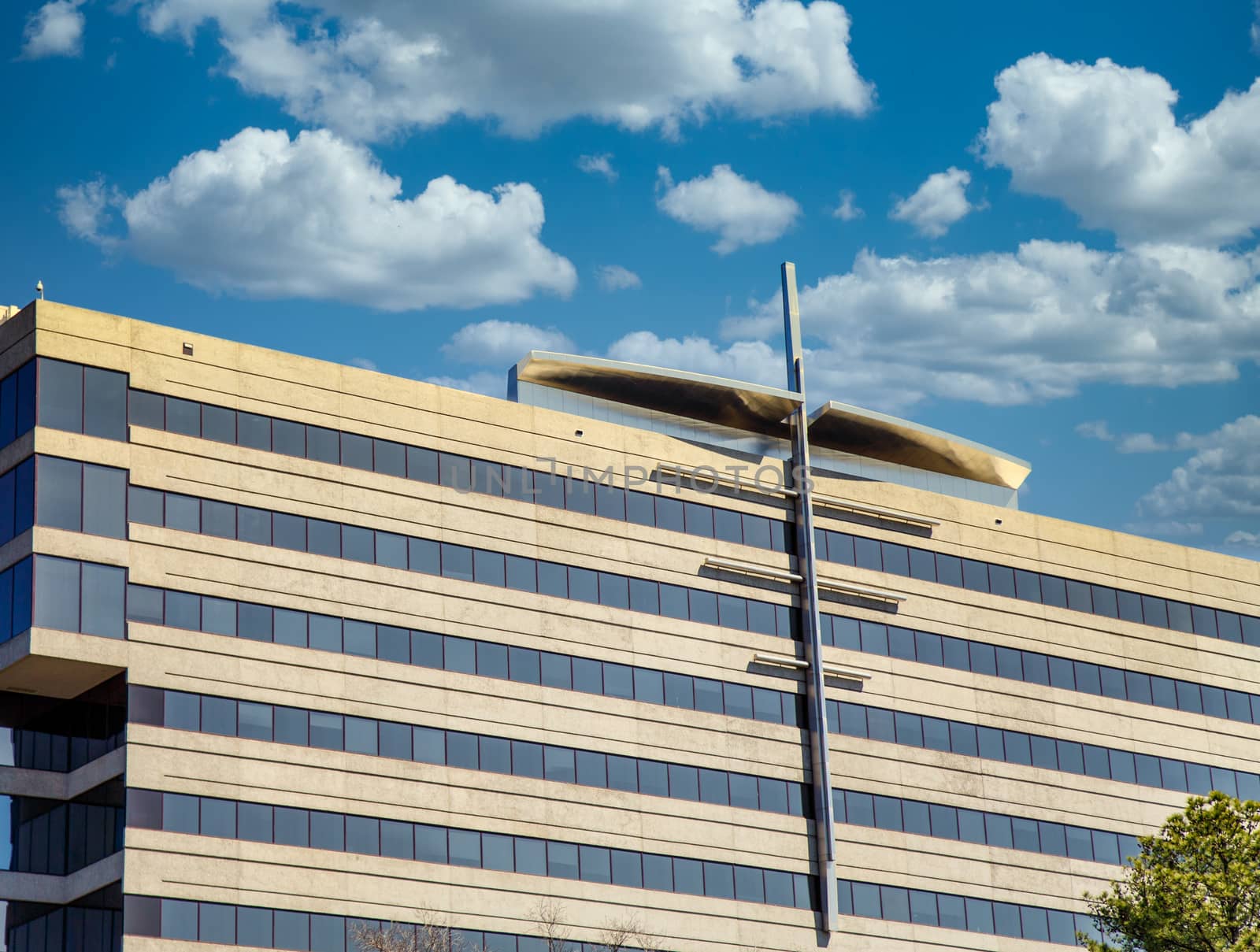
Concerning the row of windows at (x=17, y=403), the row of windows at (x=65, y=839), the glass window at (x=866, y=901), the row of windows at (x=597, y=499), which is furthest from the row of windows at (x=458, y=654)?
the row of windows at (x=65, y=839)

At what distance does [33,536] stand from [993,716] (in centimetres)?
4098

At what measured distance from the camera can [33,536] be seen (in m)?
58.3

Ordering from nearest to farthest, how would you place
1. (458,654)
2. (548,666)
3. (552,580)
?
(458,654), (548,666), (552,580)

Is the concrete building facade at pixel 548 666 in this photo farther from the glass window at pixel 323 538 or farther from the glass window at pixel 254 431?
the glass window at pixel 254 431

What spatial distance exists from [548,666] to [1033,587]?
2507 cm

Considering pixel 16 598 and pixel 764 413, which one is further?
pixel 764 413

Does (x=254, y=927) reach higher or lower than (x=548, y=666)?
lower

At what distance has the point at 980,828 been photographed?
7669 centimetres

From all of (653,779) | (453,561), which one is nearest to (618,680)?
(653,779)

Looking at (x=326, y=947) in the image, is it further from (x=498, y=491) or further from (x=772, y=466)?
(x=772, y=466)

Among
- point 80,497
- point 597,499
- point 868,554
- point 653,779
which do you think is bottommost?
point 653,779

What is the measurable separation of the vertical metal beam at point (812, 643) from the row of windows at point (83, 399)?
28436 millimetres

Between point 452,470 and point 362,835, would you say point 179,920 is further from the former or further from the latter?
point 452,470

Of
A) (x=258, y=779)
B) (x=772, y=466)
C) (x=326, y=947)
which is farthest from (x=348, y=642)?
(x=772, y=466)
